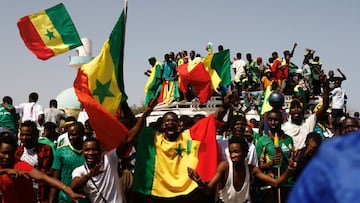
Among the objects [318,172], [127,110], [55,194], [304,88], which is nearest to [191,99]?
[304,88]

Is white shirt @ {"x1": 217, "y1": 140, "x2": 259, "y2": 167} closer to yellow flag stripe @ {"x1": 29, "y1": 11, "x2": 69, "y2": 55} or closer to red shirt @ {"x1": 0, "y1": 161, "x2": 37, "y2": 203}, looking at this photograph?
red shirt @ {"x1": 0, "y1": 161, "x2": 37, "y2": 203}

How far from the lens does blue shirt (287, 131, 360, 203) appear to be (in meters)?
1.07

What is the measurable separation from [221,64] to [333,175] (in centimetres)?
826

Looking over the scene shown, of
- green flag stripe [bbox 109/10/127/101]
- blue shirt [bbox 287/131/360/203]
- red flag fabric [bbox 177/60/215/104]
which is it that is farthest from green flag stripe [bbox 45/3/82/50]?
blue shirt [bbox 287/131/360/203]

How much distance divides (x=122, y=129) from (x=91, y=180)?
0.83m

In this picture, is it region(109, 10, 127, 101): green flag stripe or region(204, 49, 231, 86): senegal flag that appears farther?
region(204, 49, 231, 86): senegal flag

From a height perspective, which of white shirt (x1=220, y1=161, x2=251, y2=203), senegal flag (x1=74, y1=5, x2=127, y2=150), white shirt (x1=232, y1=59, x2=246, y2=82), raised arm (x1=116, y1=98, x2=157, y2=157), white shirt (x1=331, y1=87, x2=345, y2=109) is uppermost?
senegal flag (x1=74, y1=5, x2=127, y2=150)

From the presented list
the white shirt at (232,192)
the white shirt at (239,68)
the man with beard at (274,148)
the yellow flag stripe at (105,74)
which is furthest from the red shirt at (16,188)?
the white shirt at (239,68)

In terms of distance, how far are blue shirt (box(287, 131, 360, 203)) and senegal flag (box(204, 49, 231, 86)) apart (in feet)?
26.4

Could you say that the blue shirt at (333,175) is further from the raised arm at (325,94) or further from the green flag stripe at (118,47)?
the green flag stripe at (118,47)

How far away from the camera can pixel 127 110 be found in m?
6.66

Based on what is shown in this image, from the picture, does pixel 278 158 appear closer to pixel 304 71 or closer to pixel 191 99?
pixel 191 99

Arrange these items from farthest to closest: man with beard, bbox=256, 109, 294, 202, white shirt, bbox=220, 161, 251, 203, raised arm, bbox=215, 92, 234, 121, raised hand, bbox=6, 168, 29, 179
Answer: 1. raised arm, bbox=215, 92, 234, 121
2. man with beard, bbox=256, 109, 294, 202
3. white shirt, bbox=220, 161, 251, 203
4. raised hand, bbox=6, 168, 29, 179

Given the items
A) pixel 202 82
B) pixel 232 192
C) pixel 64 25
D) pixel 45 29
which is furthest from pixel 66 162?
pixel 202 82
